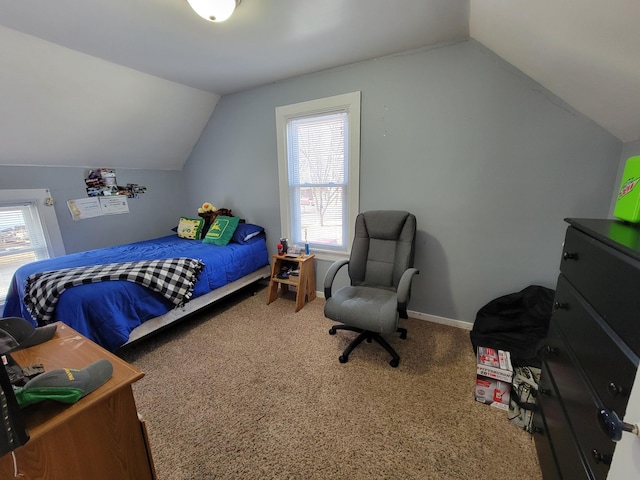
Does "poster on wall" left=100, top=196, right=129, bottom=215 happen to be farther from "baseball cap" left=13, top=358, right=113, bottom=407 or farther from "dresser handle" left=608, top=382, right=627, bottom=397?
"dresser handle" left=608, top=382, right=627, bottom=397

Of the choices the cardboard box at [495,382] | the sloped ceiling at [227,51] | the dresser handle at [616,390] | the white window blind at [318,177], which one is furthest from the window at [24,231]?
the dresser handle at [616,390]

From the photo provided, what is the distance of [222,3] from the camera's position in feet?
4.87

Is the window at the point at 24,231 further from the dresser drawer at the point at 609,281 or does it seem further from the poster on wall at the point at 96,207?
the dresser drawer at the point at 609,281

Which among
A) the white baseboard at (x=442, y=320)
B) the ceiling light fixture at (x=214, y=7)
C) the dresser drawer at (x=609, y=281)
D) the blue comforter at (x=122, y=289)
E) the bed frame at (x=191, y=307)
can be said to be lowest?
the white baseboard at (x=442, y=320)

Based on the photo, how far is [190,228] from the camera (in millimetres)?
3443

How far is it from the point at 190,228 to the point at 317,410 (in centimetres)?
276

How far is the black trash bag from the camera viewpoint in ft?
5.79

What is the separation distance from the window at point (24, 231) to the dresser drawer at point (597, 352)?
4287 mm

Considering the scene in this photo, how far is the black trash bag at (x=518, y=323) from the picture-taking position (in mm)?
1765

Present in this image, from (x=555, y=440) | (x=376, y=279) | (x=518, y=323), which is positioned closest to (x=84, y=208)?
(x=376, y=279)

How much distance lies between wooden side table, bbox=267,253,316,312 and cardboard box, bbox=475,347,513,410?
1706mm

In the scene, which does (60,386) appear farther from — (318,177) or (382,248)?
(318,177)

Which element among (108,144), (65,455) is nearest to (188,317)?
(65,455)

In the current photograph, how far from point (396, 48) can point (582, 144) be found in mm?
1543
